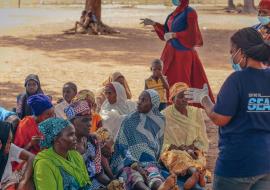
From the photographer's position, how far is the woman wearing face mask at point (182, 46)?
8.62m

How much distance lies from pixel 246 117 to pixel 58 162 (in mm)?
1474

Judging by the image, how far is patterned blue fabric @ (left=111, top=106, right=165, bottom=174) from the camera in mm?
5991

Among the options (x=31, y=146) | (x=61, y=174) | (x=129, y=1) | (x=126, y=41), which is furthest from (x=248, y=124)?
(x=129, y=1)

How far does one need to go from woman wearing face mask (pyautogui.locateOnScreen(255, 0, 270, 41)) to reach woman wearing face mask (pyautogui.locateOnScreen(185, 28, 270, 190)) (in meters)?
2.47

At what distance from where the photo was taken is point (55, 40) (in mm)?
21203

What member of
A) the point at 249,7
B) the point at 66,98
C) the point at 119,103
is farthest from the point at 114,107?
the point at 249,7

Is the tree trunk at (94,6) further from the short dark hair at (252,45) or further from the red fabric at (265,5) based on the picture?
the short dark hair at (252,45)

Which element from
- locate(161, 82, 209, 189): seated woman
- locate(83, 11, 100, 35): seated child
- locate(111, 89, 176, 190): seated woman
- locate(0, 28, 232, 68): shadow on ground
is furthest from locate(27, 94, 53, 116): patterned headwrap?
locate(83, 11, 100, 35): seated child

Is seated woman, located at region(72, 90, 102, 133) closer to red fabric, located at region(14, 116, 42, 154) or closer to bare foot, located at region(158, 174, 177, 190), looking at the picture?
red fabric, located at region(14, 116, 42, 154)

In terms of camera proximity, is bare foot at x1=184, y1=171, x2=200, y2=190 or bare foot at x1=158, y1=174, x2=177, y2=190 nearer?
bare foot at x1=158, y1=174, x2=177, y2=190

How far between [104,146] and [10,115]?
0.95m

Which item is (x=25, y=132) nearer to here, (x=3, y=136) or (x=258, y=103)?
(x=3, y=136)

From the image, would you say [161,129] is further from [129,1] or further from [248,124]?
[129,1]

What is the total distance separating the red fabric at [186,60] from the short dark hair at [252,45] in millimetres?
4580
